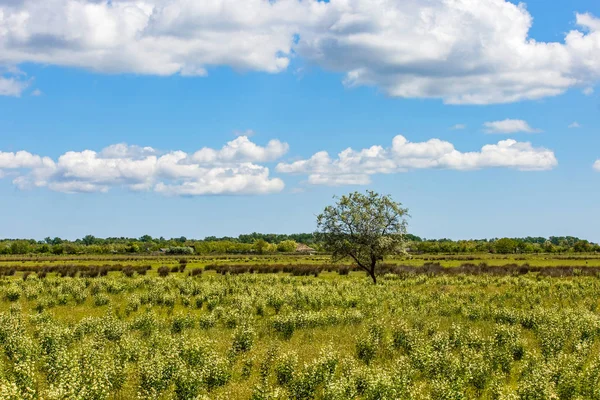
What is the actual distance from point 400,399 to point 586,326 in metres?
15.9

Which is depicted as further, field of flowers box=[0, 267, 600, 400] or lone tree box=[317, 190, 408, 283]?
lone tree box=[317, 190, 408, 283]

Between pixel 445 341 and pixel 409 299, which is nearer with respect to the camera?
pixel 445 341

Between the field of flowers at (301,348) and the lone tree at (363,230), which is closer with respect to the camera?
the field of flowers at (301,348)

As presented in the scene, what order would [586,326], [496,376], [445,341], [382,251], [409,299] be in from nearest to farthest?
1. [496,376]
2. [445,341]
3. [586,326]
4. [409,299]
5. [382,251]

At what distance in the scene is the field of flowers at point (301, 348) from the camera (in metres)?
15.2

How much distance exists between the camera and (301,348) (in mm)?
22672

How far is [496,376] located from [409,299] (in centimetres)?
→ 2151

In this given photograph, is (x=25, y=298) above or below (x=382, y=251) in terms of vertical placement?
below

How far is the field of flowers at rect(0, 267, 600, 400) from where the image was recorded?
15.2 metres

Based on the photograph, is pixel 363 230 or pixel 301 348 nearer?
pixel 301 348

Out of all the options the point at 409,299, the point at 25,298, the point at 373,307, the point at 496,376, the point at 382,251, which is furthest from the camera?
the point at 382,251

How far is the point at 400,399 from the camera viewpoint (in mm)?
13469

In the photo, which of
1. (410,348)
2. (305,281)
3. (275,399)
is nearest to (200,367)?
(275,399)

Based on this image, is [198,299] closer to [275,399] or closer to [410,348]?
[410,348]
